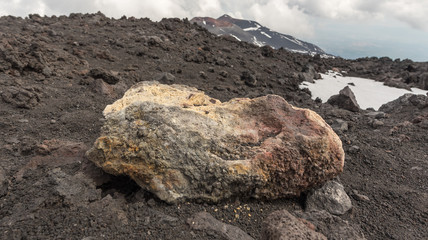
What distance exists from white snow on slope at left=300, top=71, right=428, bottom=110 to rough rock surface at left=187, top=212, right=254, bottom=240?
11034 millimetres

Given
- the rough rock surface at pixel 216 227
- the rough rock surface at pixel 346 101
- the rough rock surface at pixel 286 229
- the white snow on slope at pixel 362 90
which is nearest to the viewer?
the rough rock surface at pixel 286 229

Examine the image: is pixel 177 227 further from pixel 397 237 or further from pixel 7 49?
pixel 7 49

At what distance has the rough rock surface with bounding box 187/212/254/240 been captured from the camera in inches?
122

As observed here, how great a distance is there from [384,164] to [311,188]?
2693 millimetres

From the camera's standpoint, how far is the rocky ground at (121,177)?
313cm

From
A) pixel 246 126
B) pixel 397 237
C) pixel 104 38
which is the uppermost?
pixel 104 38

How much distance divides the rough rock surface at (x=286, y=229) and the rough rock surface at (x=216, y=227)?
287mm

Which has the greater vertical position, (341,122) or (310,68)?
(310,68)

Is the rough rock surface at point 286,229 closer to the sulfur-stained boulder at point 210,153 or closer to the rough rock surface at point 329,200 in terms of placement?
the sulfur-stained boulder at point 210,153

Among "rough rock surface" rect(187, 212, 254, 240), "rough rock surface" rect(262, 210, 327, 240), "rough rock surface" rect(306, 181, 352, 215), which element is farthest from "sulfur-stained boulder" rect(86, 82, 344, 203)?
"rough rock surface" rect(262, 210, 327, 240)

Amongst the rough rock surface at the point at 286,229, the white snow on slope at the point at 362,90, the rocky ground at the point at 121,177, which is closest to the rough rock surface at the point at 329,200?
the rocky ground at the point at 121,177

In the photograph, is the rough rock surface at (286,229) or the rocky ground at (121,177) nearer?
the rough rock surface at (286,229)

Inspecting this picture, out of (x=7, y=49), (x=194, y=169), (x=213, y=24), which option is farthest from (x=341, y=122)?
(x=213, y=24)

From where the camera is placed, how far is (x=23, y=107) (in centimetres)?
633
